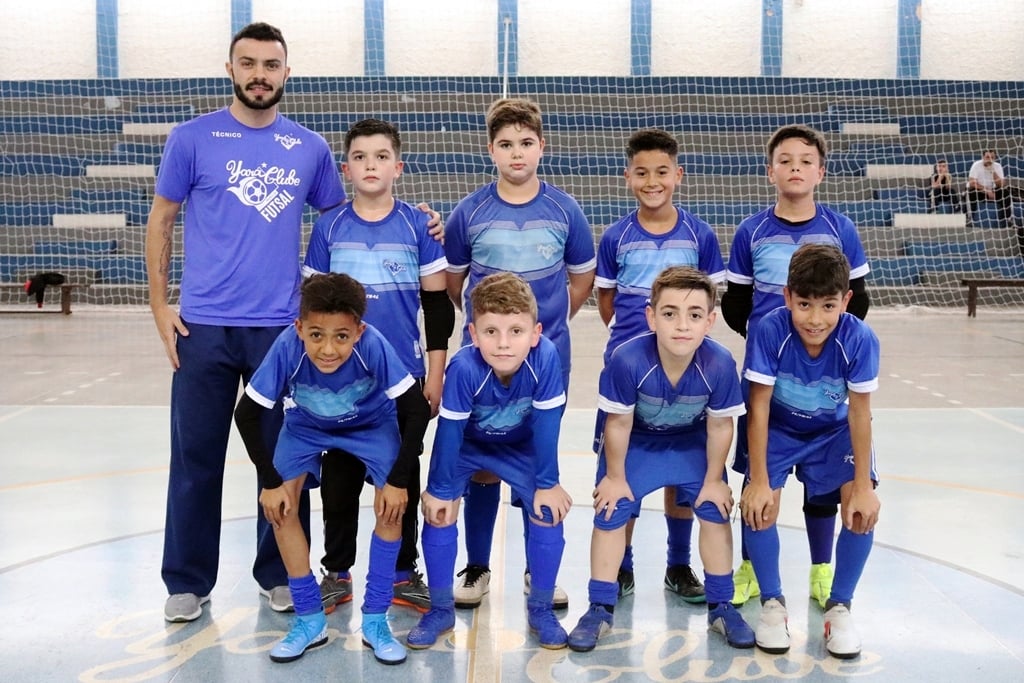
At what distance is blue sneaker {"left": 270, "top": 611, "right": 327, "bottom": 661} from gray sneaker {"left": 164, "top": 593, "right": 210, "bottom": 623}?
337mm

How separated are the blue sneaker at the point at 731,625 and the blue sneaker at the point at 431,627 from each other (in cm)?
76

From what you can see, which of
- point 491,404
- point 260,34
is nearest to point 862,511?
point 491,404

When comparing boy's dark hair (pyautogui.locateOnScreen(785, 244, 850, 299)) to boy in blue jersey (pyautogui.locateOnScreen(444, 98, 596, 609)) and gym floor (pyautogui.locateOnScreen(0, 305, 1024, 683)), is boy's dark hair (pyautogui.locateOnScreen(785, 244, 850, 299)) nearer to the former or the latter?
boy in blue jersey (pyautogui.locateOnScreen(444, 98, 596, 609))

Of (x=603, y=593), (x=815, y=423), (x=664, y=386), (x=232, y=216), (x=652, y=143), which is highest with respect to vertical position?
(x=652, y=143)

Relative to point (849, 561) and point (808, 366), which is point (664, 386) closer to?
point (808, 366)

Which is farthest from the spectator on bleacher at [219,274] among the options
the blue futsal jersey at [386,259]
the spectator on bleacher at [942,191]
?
the spectator on bleacher at [942,191]

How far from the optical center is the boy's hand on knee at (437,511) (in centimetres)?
291

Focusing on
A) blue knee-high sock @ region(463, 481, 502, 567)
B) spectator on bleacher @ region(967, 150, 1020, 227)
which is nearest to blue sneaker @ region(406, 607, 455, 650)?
blue knee-high sock @ region(463, 481, 502, 567)

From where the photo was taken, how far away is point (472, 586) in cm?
321

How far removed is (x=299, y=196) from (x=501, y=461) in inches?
40.2

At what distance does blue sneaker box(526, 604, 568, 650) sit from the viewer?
284 centimetres

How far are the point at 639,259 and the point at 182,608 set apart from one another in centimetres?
175

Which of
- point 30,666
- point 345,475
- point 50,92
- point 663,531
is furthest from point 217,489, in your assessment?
point 50,92

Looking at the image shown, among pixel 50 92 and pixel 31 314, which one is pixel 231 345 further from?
pixel 50 92
